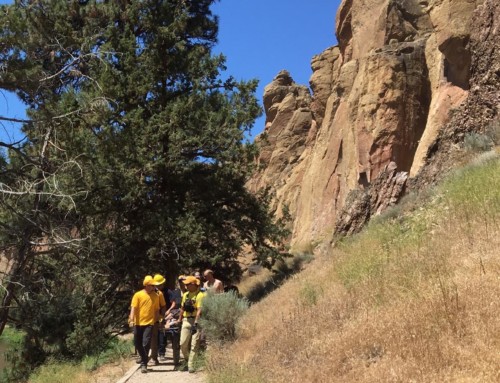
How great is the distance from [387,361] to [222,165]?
1241cm

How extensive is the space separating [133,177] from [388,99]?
17.5 metres

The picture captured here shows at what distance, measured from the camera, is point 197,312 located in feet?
31.9

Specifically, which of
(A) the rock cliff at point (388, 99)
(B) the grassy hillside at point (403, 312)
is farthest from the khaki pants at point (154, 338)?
(A) the rock cliff at point (388, 99)

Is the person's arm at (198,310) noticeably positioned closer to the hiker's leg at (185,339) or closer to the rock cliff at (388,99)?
the hiker's leg at (185,339)

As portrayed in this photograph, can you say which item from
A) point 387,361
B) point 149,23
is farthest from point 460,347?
point 149,23

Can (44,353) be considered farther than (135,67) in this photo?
No

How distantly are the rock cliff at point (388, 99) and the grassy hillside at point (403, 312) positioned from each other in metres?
7.20

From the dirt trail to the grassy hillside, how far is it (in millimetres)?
658

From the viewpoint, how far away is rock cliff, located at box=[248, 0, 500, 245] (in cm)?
1658

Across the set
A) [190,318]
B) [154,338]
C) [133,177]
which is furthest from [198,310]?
[133,177]

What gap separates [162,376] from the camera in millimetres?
9203

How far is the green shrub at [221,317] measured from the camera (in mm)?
9070

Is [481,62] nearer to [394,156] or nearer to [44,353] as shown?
[394,156]

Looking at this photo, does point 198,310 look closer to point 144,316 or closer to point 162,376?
point 144,316
